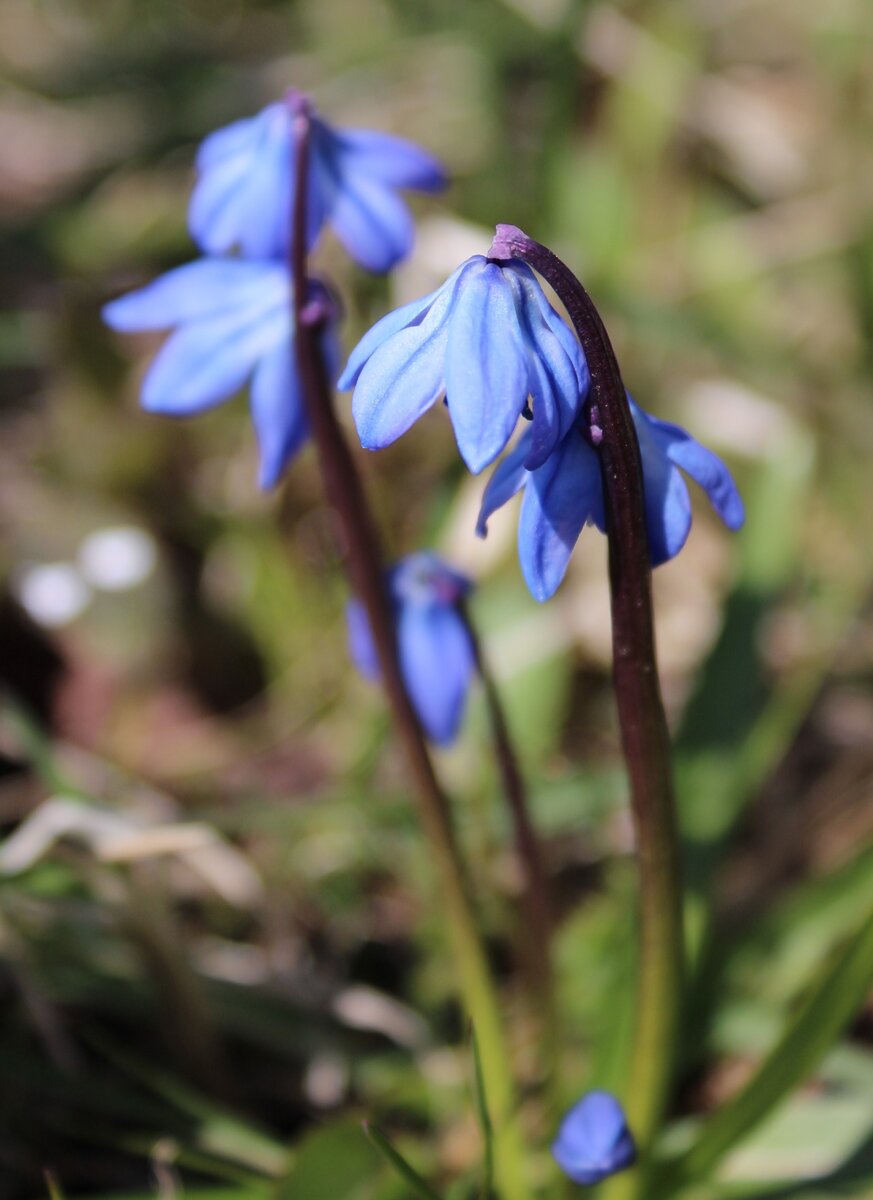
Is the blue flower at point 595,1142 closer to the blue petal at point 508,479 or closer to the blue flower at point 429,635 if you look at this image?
the blue flower at point 429,635

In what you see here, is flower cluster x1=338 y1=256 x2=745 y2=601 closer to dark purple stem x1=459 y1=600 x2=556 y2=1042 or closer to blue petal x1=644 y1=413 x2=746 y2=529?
blue petal x1=644 y1=413 x2=746 y2=529

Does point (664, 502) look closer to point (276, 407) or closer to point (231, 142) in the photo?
point (276, 407)

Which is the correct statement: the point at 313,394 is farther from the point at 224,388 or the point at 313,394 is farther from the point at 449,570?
the point at 449,570

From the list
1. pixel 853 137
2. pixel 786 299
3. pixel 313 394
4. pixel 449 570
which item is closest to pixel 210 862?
pixel 449 570

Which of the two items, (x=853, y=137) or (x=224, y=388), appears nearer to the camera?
(x=224, y=388)

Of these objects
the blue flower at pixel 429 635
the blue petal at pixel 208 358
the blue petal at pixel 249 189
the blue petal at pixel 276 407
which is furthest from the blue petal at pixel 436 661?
the blue petal at pixel 249 189
